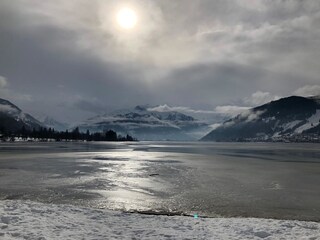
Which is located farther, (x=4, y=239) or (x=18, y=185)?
(x=18, y=185)

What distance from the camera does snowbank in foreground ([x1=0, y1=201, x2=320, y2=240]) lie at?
701 inches

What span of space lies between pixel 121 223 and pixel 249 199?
16.6 meters

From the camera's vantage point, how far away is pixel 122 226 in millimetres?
20578

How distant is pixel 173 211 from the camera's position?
27328 millimetres

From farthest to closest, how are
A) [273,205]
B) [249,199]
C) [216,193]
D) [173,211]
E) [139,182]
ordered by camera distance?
[139,182]
[216,193]
[249,199]
[273,205]
[173,211]

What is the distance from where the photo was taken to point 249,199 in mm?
33156

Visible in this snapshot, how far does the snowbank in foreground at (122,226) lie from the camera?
58.4 ft

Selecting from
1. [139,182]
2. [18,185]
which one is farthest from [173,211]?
[18,185]

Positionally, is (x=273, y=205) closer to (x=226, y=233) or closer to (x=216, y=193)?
(x=216, y=193)

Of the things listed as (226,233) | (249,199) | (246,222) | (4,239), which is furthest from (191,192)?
(4,239)

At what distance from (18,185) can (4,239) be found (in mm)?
25954

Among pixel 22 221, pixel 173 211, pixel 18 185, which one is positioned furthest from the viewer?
pixel 18 185

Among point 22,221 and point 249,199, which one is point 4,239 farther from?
point 249,199

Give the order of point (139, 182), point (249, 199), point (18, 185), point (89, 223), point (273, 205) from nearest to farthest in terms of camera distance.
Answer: point (89, 223) < point (273, 205) < point (249, 199) < point (18, 185) < point (139, 182)
